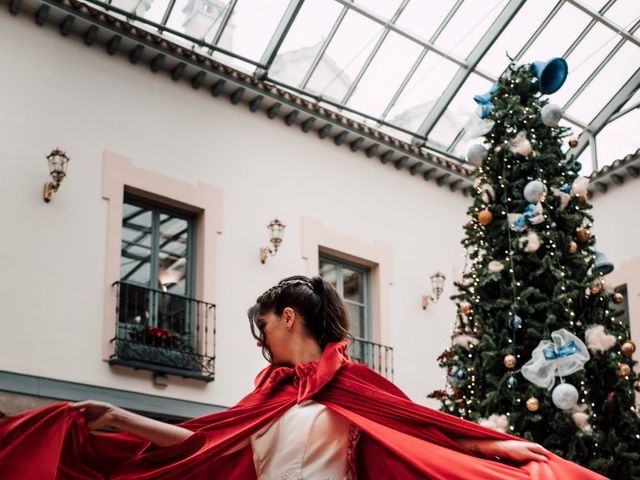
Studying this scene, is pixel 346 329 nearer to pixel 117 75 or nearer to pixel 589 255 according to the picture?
pixel 589 255

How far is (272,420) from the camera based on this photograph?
3422mm

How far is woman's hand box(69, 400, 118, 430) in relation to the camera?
10.6ft

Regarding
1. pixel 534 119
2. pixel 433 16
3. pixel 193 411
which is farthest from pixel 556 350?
pixel 433 16

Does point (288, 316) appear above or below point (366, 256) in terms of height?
below

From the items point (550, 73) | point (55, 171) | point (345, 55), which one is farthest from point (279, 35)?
point (550, 73)

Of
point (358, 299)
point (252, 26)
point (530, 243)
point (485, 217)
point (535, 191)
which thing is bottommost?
point (530, 243)

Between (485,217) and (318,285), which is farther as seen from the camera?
(485,217)

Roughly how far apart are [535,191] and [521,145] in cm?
44

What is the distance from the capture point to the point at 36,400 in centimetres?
945

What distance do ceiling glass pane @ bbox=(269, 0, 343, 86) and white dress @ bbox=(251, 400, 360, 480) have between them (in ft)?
30.7

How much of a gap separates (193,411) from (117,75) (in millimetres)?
3473

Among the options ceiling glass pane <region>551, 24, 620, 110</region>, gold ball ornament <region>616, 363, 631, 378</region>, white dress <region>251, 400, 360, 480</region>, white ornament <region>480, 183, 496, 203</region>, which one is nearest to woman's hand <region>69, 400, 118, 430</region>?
white dress <region>251, 400, 360, 480</region>

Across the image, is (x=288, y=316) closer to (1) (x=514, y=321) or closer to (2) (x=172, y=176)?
(1) (x=514, y=321)

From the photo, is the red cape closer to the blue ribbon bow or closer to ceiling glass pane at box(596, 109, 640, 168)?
the blue ribbon bow
